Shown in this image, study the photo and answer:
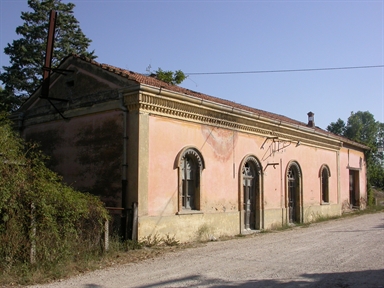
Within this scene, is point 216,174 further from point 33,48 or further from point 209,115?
point 33,48

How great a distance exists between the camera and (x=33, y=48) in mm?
25578

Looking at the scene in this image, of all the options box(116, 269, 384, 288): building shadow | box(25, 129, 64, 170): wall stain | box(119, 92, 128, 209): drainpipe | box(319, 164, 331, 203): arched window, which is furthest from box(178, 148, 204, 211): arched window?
box(319, 164, 331, 203): arched window

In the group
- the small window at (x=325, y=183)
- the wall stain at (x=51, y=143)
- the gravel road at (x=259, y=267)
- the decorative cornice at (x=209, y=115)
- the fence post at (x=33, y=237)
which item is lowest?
the gravel road at (x=259, y=267)

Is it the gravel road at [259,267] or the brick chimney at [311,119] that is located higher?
the brick chimney at [311,119]

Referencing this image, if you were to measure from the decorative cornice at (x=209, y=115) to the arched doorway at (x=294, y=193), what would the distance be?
136cm

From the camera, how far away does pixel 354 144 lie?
26438 millimetres

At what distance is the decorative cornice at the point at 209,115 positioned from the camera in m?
11.9

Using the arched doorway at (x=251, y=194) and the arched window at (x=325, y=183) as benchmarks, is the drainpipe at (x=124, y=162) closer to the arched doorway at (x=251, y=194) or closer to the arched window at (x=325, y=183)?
the arched doorway at (x=251, y=194)

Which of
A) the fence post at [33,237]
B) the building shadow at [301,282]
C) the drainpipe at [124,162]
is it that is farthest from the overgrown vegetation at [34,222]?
the drainpipe at [124,162]

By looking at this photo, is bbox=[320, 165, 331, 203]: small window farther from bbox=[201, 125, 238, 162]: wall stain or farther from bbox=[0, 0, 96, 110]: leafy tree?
bbox=[0, 0, 96, 110]: leafy tree

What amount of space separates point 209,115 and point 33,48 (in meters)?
16.0

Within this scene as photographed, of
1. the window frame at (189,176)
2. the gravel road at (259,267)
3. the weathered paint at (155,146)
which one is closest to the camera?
the gravel road at (259,267)

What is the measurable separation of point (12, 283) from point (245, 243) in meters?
7.04

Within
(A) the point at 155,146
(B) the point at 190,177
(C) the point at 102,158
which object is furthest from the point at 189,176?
(C) the point at 102,158
